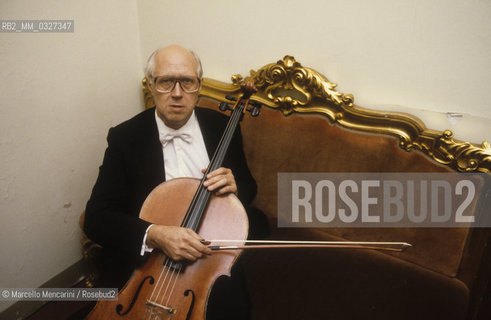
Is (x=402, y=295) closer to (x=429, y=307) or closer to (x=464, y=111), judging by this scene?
(x=429, y=307)

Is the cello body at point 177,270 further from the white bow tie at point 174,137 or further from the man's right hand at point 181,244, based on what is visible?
the white bow tie at point 174,137

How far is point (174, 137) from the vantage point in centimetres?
134

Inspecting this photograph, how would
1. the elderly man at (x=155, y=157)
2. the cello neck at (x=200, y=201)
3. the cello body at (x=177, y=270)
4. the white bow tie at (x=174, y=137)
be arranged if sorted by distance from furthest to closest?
the white bow tie at (x=174, y=137) → the elderly man at (x=155, y=157) → the cello neck at (x=200, y=201) → the cello body at (x=177, y=270)

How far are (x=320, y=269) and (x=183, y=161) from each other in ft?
2.56

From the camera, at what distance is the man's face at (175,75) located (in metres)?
1.23

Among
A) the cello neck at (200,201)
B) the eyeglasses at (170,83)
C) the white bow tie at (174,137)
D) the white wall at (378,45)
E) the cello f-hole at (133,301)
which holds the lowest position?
the cello f-hole at (133,301)

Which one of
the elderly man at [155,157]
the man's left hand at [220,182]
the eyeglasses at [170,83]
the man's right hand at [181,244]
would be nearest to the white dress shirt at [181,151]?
the elderly man at [155,157]

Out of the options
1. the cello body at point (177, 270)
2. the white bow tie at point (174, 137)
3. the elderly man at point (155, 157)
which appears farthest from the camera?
Result: the white bow tie at point (174, 137)

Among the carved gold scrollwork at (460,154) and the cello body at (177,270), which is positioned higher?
the carved gold scrollwork at (460,154)

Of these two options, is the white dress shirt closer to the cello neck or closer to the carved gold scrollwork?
the cello neck

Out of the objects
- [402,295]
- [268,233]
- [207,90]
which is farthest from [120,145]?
[402,295]

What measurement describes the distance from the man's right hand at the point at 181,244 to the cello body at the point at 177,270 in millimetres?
35

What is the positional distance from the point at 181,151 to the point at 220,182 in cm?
34

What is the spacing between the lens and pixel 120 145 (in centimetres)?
130
